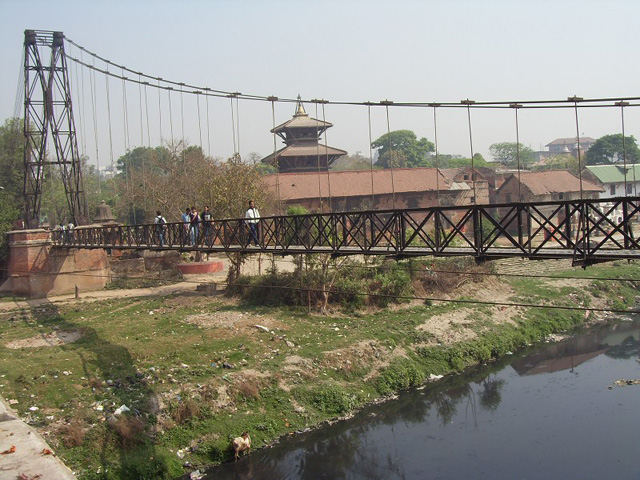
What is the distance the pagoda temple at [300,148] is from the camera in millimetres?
39531

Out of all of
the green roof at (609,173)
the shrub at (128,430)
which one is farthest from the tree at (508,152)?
the shrub at (128,430)

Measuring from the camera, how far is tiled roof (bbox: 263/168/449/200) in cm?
3356

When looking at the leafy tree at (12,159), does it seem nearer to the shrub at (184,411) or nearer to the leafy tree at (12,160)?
the leafy tree at (12,160)

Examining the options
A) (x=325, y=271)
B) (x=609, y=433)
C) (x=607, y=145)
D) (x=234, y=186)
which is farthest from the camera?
(x=607, y=145)

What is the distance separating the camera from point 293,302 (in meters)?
20.2

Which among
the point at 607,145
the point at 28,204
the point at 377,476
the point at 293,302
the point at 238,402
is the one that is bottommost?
the point at 377,476

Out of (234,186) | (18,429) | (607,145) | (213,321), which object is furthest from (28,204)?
(607,145)

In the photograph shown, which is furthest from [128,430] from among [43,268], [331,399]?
[43,268]

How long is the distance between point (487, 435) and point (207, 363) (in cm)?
631

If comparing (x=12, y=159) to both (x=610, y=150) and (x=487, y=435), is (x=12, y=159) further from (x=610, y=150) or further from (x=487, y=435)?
(x=610, y=150)

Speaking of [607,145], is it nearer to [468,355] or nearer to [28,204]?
[468,355]

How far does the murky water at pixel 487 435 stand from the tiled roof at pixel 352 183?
17.3 metres

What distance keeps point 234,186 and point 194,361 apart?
383 inches

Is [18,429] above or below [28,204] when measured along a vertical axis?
below
